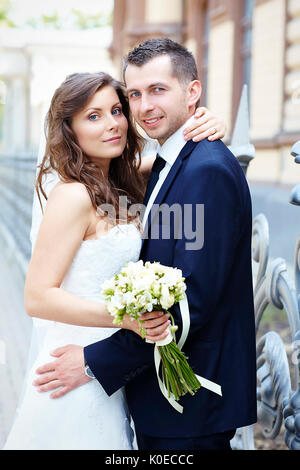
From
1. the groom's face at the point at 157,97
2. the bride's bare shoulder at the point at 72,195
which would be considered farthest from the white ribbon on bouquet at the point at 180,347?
the groom's face at the point at 157,97

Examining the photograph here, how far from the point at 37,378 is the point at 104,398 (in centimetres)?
28

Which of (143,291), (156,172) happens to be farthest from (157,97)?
(143,291)

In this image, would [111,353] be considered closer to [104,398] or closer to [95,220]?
[104,398]

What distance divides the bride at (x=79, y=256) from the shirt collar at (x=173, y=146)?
118 millimetres

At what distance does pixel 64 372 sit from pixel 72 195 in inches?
27.2

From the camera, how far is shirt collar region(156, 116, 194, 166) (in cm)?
236

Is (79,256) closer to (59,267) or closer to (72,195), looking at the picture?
(59,267)

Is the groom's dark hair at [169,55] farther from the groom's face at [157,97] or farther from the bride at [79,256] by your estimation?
the bride at [79,256]

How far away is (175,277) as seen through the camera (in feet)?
6.36

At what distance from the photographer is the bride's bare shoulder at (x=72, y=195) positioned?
2.37 metres

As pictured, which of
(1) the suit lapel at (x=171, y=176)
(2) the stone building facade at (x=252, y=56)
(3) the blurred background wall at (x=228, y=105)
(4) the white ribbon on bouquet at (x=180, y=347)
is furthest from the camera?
(2) the stone building facade at (x=252, y=56)

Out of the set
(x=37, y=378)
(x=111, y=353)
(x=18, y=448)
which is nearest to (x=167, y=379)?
(x=111, y=353)

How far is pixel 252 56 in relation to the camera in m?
10.8

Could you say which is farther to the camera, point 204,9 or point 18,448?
point 204,9
